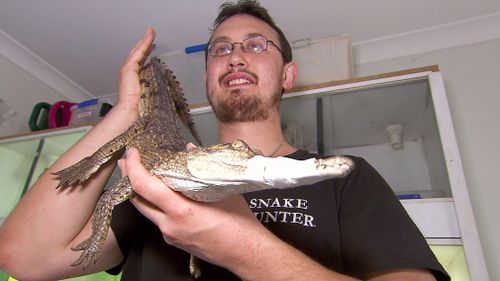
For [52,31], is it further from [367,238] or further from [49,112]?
[367,238]

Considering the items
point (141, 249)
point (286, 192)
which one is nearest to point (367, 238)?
point (286, 192)

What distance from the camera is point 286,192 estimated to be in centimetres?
108

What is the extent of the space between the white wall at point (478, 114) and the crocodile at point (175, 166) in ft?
6.00

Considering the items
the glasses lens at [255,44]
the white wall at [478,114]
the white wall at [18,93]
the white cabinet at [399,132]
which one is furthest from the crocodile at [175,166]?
the white wall at [18,93]

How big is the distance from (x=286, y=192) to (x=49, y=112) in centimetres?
257

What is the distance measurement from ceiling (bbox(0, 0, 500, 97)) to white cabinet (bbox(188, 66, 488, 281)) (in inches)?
29.0

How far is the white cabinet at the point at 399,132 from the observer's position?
158 centimetres

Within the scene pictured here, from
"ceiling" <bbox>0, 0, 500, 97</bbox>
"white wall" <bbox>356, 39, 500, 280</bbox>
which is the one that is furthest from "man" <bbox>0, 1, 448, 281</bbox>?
"white wall" <bbox>356, 39, 500, 280</bbox>

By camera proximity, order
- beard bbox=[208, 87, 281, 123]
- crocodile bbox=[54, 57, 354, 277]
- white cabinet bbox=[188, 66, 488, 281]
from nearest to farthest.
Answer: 1. crocodile bbox=[54, 57, 354, 277]
2. beard bbox=[208, 87, 281, 123]
3. white cabinet bbox=[188, 66, 488, 281]

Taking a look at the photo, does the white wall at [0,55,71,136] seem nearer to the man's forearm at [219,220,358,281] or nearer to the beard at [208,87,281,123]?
the beard at [208,87,281,123]

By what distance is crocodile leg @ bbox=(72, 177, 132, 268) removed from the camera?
95 centimetres

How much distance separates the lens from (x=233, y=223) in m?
0.77

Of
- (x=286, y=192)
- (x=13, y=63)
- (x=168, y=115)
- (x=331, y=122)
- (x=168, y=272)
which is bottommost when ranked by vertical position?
(x=168, y=272)

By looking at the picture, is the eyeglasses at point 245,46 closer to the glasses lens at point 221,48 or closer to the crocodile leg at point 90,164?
the glasses lens at point 221,48
